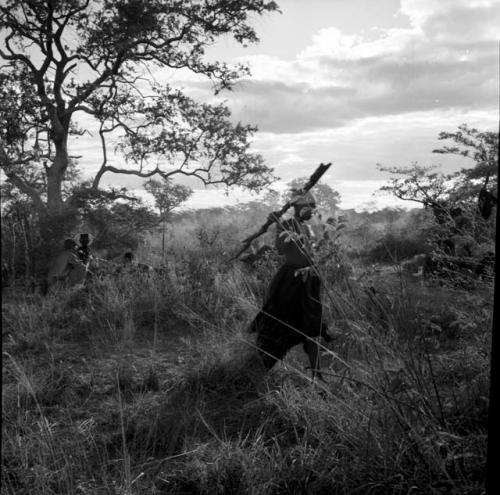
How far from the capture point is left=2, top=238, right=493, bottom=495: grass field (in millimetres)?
2857

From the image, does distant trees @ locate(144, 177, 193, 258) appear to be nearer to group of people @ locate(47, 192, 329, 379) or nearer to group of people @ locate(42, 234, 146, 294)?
group of people @ locate(42, 234, 146, 294)

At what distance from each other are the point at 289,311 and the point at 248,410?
0.92m

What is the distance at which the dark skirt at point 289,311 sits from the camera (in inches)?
192

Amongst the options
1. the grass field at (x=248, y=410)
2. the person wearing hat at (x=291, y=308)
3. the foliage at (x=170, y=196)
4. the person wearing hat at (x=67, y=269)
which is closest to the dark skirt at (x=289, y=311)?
the person wearing hat at (x=291, y=308)

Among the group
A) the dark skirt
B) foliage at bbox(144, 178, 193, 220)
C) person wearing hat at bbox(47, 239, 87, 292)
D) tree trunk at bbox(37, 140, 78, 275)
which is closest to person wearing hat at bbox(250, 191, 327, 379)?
the dark skirt

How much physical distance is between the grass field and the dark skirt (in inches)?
8.5

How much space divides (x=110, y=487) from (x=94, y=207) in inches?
414

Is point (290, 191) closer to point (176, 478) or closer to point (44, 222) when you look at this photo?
point (176, 478)

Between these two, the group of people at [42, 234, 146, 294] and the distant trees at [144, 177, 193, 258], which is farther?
the distant trees at [144, 177, 193, 258]

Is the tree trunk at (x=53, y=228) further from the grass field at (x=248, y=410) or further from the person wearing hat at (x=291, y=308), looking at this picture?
the person wearing hat at (x=291, y=308)

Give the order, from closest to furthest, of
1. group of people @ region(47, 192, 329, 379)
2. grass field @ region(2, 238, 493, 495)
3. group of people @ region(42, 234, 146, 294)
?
grass field @ region(2, 238, 493, 495) → group of people @ region(47, 192, 329, 379) → group of people @ region(42, 234, 146, 294)

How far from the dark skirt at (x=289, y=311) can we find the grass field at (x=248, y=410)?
0.22 metres

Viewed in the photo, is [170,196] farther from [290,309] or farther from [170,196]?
[290,309]

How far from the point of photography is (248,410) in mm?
4406
